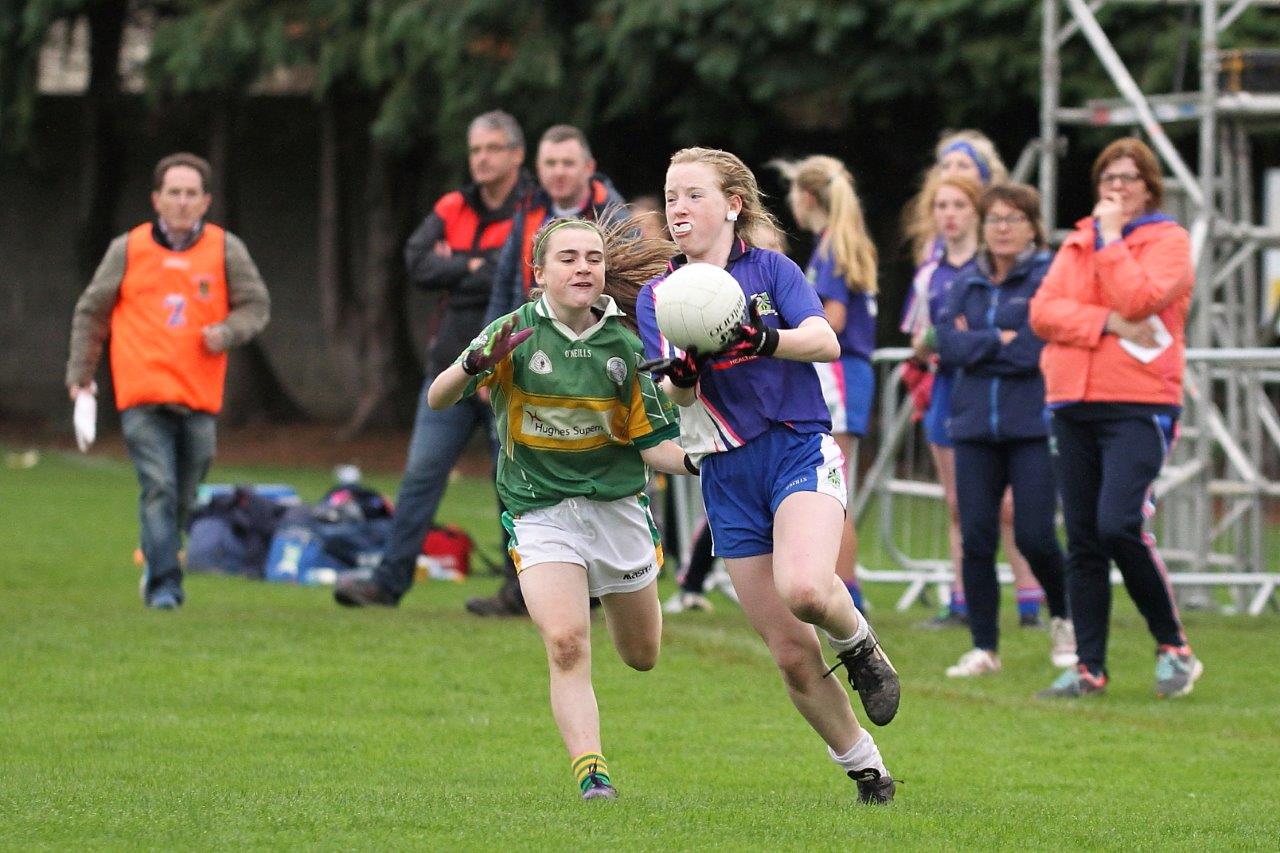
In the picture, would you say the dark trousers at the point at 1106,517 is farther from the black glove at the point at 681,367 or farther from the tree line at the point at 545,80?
the tree line at the point at 545,80

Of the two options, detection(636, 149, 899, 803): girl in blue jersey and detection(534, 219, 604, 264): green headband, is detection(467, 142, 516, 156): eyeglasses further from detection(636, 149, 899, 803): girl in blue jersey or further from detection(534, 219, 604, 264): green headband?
detection(636, 149, 899, 803): girl in blue jersey

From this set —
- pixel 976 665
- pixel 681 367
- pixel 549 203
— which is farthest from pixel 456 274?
pixel 681 367

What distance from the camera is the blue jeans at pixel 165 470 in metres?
11.0

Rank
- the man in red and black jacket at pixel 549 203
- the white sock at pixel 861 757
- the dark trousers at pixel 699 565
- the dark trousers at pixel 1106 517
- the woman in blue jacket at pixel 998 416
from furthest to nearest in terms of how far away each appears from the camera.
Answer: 1. the dark trousers at pixel 699 565
2. the man in red and black jacket at pixel 549 203
3. the woman in blue jacket at pixel 998 416
4. the dark trousers at pixel 1106 517
5. the white sock at pixel 861 757

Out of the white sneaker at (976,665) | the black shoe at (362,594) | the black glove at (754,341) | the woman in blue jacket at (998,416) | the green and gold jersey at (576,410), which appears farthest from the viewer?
the black shoe at (362,594)

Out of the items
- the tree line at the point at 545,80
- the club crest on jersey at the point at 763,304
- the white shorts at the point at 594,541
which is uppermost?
the tree line at the point at 545,80

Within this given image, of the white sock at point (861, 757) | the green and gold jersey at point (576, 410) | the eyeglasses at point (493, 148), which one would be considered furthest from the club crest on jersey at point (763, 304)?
the eyeglasses at point (493, 148)

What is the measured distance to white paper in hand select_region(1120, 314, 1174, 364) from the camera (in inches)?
340

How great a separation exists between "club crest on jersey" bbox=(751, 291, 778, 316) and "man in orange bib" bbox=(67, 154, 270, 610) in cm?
534

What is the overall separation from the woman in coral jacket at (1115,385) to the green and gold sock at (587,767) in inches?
126

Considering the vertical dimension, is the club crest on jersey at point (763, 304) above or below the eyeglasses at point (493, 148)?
below

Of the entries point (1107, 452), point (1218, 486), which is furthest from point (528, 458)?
point (1218, 486)

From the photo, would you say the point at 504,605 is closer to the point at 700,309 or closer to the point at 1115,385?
the point at 1115,385

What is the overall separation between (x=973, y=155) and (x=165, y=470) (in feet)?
15.0
